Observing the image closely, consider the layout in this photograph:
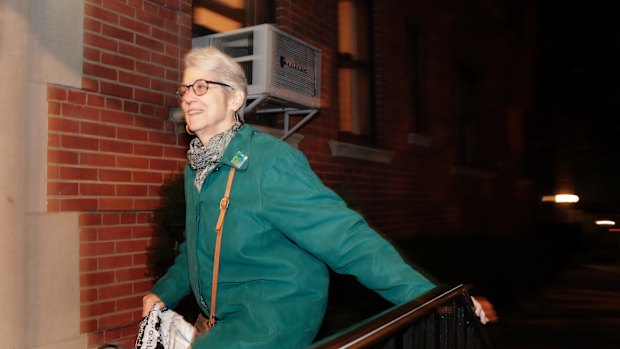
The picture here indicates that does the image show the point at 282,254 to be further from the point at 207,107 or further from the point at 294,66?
the point at 294,66

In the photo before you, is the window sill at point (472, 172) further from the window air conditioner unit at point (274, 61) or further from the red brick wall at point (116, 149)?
the red brick wall at point (116, 149)

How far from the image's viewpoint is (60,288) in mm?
3623

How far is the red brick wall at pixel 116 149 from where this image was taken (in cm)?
372

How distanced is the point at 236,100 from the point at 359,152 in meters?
5.16

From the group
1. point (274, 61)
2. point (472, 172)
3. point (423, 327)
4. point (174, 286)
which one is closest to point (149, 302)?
point (174, 286)

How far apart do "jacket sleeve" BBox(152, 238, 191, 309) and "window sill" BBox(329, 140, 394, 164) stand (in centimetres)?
426

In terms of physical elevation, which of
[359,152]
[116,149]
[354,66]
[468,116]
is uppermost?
[354,66]

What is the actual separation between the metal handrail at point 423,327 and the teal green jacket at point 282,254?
9cm

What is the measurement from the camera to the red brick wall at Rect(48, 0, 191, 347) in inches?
146

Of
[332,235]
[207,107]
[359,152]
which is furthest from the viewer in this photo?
[359,152]

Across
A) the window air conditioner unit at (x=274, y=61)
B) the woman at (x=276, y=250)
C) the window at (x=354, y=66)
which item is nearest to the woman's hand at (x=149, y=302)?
the woman at (x=276, y=250)

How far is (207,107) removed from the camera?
2184 millimetres

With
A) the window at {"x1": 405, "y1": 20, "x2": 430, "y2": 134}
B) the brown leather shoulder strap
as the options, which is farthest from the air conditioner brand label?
the window at {"x1": 405, "y1": 20, "x2": 430, "y2": 134}

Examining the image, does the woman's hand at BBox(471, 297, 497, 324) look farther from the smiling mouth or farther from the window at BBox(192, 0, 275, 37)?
the window at BBox(192, 0, 275, 37)
